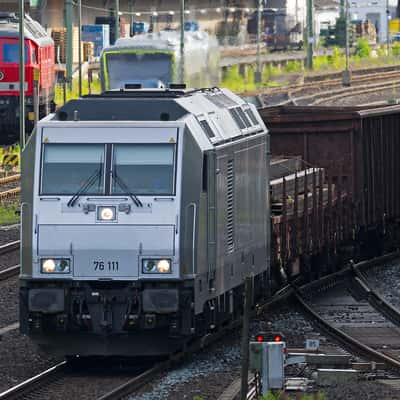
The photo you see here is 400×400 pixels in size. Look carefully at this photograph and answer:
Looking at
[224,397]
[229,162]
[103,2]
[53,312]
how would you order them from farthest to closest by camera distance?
[103,2] → [229,162] → [53,312] → [224,397]

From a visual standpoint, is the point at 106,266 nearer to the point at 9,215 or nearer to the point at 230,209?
the point at 230,209

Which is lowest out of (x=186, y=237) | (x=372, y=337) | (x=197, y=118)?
(x=372, y=337)

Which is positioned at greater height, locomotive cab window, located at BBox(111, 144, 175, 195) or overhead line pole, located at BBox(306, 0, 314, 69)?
overhead line pole, located at BBox(306, 0, 314, 69)

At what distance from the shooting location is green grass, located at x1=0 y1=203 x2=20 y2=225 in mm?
29000

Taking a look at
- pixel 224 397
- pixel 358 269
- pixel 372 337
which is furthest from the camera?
pixel 358 269

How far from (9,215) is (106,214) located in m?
14.5

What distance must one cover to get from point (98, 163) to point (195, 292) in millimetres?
1654

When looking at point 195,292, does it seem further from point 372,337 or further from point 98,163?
point 372,337

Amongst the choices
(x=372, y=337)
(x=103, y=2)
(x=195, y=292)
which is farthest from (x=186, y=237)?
(x=103, y=2)

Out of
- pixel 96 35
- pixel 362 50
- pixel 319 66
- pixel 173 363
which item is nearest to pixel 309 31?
pixel 96 35

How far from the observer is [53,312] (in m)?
15.3

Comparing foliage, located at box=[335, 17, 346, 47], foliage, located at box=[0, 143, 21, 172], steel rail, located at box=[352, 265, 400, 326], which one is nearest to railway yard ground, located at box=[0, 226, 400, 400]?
steel rail, located at box=[352, 265, 400, 326]

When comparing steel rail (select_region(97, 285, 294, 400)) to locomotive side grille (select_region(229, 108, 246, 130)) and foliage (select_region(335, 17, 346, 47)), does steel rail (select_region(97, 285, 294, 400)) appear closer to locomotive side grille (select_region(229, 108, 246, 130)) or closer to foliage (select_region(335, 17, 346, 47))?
locomotive side grille (select_region(229, 108, 246, 130))

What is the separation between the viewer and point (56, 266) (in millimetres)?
15320
